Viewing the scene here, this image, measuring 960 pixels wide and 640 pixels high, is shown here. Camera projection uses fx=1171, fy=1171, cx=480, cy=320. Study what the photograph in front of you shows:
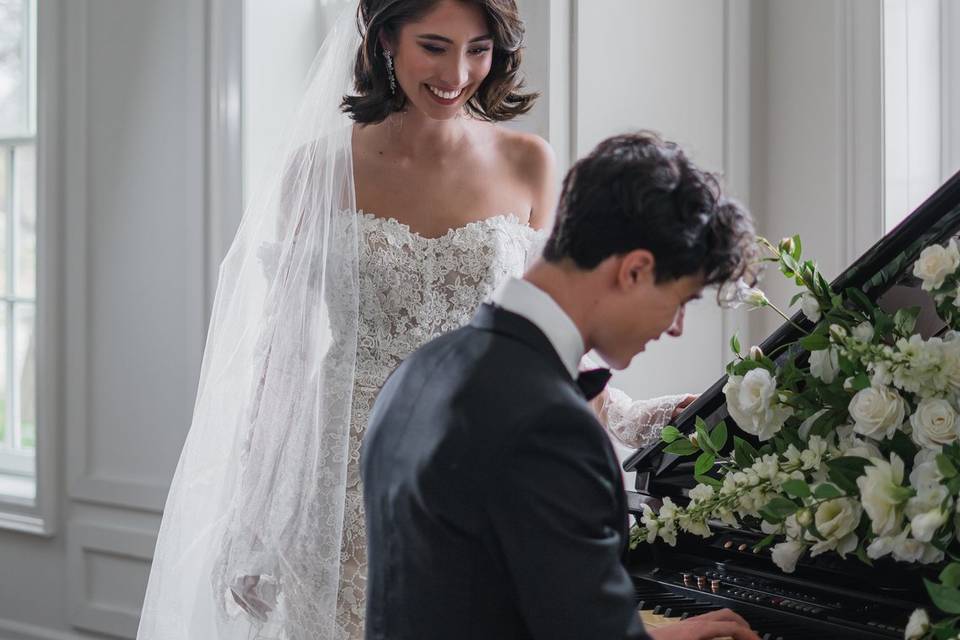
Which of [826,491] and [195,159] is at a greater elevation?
[195,159]

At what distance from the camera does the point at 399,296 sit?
2.39m

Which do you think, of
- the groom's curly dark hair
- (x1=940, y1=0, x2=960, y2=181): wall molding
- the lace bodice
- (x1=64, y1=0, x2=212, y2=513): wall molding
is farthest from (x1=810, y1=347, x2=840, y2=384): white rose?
(x1=64, y1=0, x2=212, y2=513): wall molding

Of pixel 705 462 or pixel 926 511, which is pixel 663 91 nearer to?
pixel 705 462

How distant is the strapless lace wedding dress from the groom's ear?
1070 mm

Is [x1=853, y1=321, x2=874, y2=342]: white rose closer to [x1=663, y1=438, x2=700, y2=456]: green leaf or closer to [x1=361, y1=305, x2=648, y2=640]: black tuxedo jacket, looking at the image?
[x1=663, y1=438, x2=700, y2=456]: green leaf

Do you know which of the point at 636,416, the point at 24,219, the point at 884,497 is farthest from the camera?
the point at 24,219

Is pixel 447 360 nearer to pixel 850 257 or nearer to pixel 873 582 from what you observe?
pixel 873 582

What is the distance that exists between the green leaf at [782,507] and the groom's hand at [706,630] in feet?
0.52

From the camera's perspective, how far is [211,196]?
3666mm

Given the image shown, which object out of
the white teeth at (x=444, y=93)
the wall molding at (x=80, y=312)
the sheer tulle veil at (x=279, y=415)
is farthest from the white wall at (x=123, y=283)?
the white teeth at (x=444, y=93)

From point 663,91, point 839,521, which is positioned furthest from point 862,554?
point 663,91

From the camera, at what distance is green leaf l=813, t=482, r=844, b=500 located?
58.6 inches

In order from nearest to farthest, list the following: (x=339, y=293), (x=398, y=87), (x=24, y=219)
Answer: (x=339, y=293), (x=398, y=87), (x=24, y=219)

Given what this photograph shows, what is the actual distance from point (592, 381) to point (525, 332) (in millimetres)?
181
